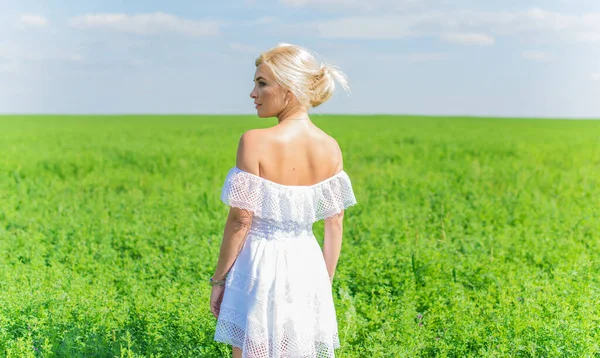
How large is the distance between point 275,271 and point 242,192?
53cm

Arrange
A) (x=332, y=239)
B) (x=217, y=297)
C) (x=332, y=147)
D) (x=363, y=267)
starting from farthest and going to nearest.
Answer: (x=363, y=267) < (x=332, y=239) < (x=217, y=297) < (x=332, y=147)

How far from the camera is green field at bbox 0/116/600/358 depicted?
553cm

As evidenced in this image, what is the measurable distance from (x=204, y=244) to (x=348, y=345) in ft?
10.0

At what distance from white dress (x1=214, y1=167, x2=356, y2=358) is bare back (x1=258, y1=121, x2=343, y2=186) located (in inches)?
2.3

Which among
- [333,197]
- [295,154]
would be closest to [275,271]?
[333,197]

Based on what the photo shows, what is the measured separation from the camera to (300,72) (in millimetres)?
3742

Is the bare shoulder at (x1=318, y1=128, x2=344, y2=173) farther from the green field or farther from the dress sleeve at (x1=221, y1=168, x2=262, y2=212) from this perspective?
the green field

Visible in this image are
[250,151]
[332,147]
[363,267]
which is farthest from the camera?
[363,267]

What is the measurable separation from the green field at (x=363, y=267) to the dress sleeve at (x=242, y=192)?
1846 mm

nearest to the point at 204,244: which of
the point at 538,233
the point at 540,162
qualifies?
the point at 538,233

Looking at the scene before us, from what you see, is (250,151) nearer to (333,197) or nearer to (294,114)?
(294,114)

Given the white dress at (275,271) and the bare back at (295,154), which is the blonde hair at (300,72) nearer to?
the bare back at (295,154)

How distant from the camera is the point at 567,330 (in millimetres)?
5395

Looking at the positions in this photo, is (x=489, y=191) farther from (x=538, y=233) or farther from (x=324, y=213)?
(x=324, y=213)
